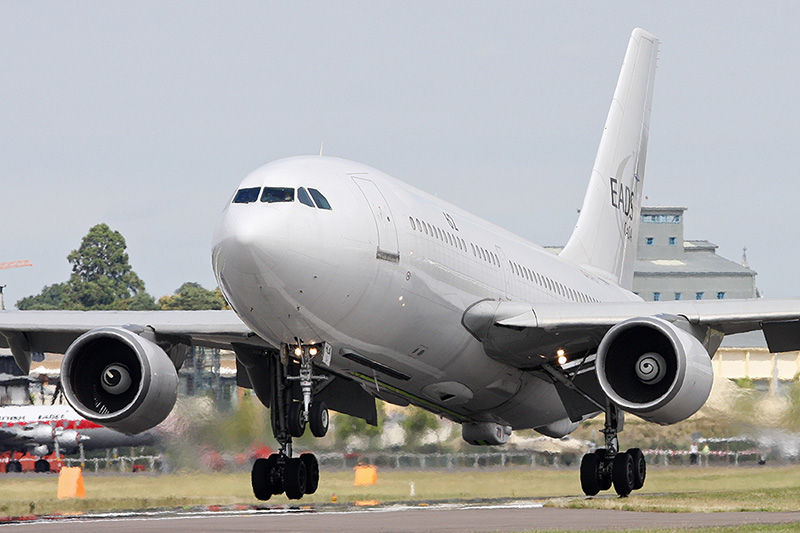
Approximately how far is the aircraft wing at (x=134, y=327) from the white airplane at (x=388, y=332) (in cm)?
4

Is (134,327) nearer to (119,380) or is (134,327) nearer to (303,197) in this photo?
(119,380)

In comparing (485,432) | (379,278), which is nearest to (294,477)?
(485,432)

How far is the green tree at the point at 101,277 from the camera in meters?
109

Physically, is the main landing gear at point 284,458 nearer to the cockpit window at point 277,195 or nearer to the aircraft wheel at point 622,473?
the cockpit window at point 277,195

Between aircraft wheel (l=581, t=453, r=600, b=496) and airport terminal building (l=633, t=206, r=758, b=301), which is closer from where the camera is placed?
aircraft wheel (l=581, t=453, r=600, b=496)

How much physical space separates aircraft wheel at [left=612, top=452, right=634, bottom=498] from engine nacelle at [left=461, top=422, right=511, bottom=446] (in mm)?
2502

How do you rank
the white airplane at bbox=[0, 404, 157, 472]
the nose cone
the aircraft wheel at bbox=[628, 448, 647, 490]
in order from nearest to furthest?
the nose cone → the aircraft wheel at bbox=[628, 448, 647, 490] → the white airplane at bbox=[0, 404, 157, 472]

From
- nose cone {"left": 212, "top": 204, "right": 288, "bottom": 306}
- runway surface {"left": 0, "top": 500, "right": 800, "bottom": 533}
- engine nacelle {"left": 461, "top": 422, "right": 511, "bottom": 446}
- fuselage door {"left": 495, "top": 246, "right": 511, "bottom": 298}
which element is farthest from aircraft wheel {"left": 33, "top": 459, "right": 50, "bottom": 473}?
nose cone {"left": 212, "top": 204, "right": 288, "bottom": 306}

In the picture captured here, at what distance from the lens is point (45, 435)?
38438mm

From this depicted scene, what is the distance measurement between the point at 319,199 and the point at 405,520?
6808 millimetres

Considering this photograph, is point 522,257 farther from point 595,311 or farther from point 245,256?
point 245,256

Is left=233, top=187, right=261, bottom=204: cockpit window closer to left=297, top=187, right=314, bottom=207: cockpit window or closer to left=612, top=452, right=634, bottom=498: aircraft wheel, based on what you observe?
left=297, top=187, right=314, bottom=207: cockpit window

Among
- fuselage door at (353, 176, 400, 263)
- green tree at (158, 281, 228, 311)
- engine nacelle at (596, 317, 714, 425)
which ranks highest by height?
green tree at (158, 281, 228, 311)

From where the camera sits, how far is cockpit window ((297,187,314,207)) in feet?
64.1
